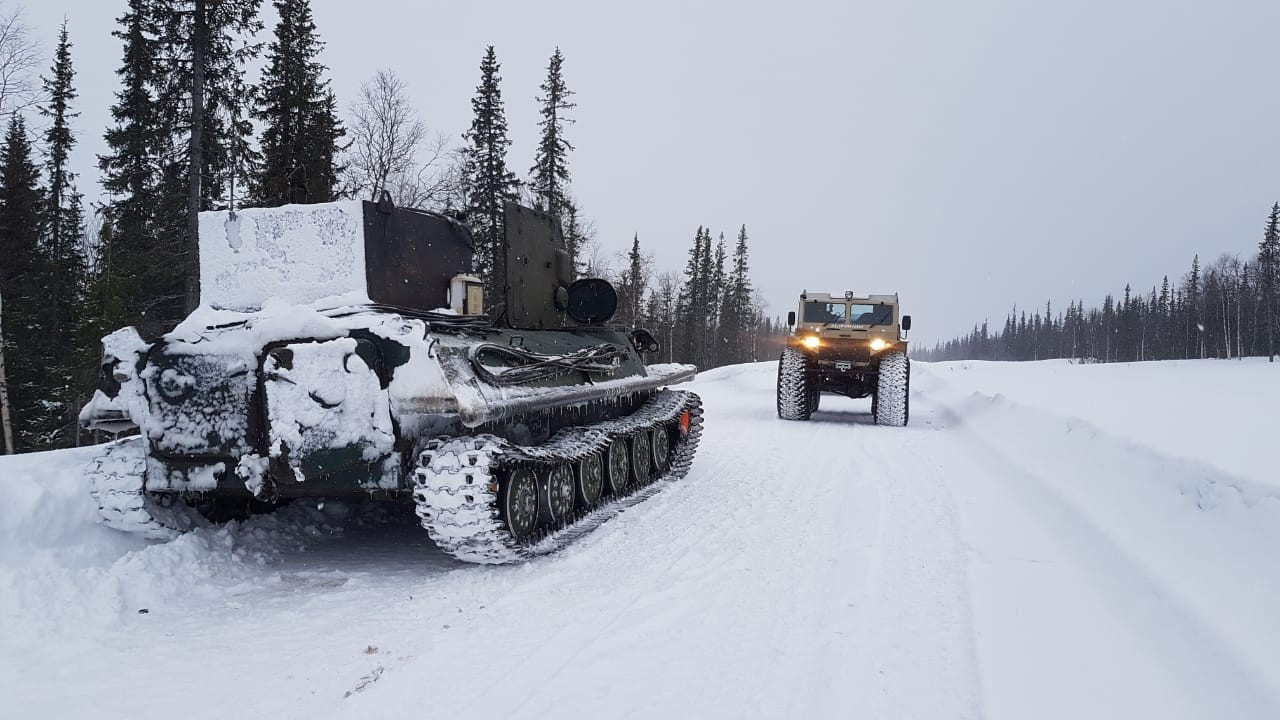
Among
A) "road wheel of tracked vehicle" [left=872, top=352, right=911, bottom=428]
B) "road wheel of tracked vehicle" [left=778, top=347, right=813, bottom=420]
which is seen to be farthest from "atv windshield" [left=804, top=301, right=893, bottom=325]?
"road wheel of tracked vehicle" [left=872, top=352, right=911, bottom=428]

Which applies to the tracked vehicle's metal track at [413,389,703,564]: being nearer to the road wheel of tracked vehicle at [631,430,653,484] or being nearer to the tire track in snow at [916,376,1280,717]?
the road wheel of tracked vehicle at [631,430,653,484]

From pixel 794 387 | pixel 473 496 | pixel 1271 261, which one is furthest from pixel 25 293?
pixel 1271 261

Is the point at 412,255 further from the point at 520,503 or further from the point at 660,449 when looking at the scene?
the point at 660,449

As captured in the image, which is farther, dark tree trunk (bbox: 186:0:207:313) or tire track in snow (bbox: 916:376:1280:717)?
dark tree trunk (bbox: 186:0:207:313)

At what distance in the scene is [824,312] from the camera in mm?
15625

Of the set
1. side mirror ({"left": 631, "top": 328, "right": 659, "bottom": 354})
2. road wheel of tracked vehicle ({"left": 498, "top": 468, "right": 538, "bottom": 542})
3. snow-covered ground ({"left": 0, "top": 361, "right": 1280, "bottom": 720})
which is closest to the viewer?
snow-covered ground ({"left": 0, "top": 361, "right": 1280, "bottom": 720})

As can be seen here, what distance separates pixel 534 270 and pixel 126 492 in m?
3.84

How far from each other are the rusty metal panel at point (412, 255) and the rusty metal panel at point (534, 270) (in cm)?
46

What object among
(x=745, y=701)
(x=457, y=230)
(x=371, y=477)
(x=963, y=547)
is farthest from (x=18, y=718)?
(x=963, y=547)

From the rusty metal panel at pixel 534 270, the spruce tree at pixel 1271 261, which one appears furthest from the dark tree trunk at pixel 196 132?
the spruce tree at pixel 1271 261

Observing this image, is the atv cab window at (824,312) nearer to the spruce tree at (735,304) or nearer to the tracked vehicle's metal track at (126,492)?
the tracked vehicle's metal track at (126,492)

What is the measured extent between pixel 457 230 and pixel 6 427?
53.8 feet

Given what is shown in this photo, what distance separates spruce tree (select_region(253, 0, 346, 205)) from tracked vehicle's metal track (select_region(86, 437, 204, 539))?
1963cm

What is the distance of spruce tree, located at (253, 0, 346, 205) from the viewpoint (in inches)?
906
